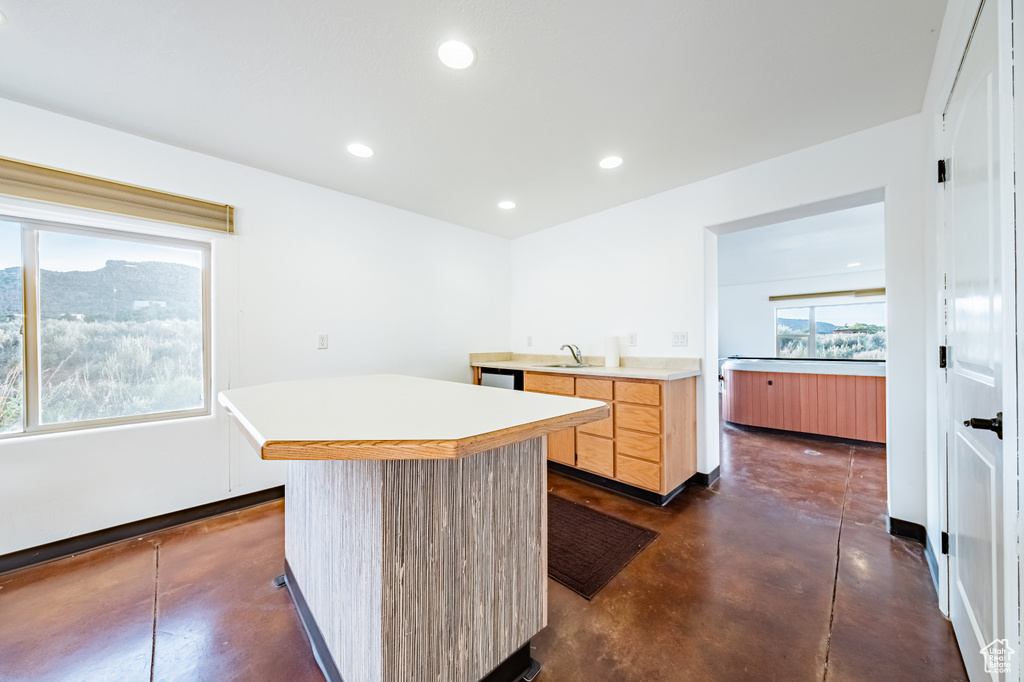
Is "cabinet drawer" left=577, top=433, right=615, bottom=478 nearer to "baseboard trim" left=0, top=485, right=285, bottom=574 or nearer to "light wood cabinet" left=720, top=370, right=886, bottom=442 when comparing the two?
"baseboard trim" left=0, top=485, right=285, bottom=574

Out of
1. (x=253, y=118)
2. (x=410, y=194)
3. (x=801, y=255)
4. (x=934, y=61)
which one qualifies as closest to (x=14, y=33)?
(x=253, y=118)

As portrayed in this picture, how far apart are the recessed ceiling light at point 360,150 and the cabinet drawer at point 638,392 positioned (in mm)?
2327

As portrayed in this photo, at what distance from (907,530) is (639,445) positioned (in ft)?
4.77

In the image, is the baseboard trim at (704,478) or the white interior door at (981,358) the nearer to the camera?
the white interior door at (981,358)

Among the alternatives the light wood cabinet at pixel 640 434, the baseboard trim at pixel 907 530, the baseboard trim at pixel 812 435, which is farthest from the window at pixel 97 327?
the baseboard trim at pixel 812 435

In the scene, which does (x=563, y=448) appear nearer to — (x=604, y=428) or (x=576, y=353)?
(x=604, y=428)

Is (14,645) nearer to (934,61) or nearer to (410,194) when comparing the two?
(410,194)

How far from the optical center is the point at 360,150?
2.34 metres

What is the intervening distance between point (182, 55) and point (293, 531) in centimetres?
209

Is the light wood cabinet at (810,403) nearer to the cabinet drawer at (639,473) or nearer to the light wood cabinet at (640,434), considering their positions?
the light wood cabinet at (640,434)

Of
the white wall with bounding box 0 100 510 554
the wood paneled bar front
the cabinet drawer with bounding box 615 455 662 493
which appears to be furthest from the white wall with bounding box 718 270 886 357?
the white wall with bounding box 0 100 510 554

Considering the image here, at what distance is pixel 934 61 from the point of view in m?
1.61

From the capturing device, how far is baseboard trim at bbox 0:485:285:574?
186 cm

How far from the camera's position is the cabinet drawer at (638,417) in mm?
2463
